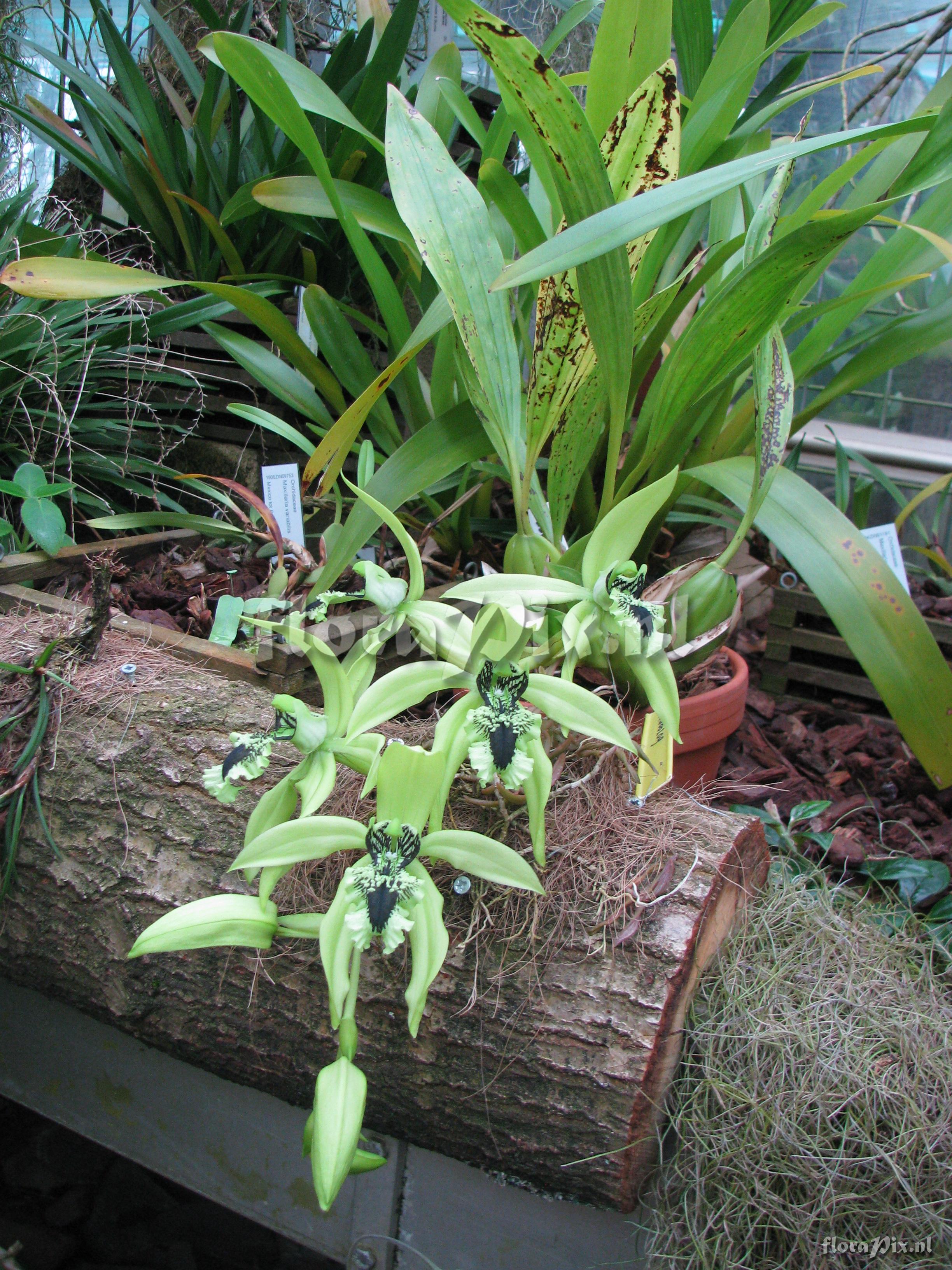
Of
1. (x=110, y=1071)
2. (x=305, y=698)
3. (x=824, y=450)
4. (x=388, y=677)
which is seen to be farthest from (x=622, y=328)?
(x=824, y=450)

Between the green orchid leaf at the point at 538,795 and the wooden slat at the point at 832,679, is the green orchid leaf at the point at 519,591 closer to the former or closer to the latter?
the green orchid leaf at the point at 538,795

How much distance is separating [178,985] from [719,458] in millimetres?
1050

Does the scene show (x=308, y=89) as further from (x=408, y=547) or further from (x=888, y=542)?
(x=888, y=542)

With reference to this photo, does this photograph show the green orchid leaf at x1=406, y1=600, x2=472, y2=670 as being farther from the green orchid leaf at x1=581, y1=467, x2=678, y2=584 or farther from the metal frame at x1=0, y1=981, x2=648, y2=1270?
the metal frame at x1=0, y1=981, x2=648, y2=1270

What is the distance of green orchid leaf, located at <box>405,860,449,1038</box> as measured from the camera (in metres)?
0.61

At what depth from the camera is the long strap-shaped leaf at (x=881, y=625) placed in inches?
33.0

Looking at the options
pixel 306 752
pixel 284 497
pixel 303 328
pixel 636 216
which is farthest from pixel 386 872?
pixel 303 328

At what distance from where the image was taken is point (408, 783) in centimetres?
63

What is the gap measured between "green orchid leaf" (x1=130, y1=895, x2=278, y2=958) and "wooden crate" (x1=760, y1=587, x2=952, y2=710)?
115 centimetres

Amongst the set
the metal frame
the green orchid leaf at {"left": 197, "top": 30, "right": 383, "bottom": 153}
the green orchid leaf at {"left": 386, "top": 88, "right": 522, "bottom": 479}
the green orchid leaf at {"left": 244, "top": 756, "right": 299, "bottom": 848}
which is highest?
the green orchid leaf at {"left": 197, "top": 30, "right": 383, "bottom": 153}

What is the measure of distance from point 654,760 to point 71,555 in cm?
102

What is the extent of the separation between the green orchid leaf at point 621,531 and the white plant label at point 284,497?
764 millimetres

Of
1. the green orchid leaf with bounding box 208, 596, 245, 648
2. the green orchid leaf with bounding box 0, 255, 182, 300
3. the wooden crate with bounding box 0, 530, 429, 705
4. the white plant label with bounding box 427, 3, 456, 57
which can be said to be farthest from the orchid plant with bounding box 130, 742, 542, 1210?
the white plant label with bounding box 427, 3, 456, 57

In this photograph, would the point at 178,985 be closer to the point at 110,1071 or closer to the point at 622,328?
the point at 110,1071
